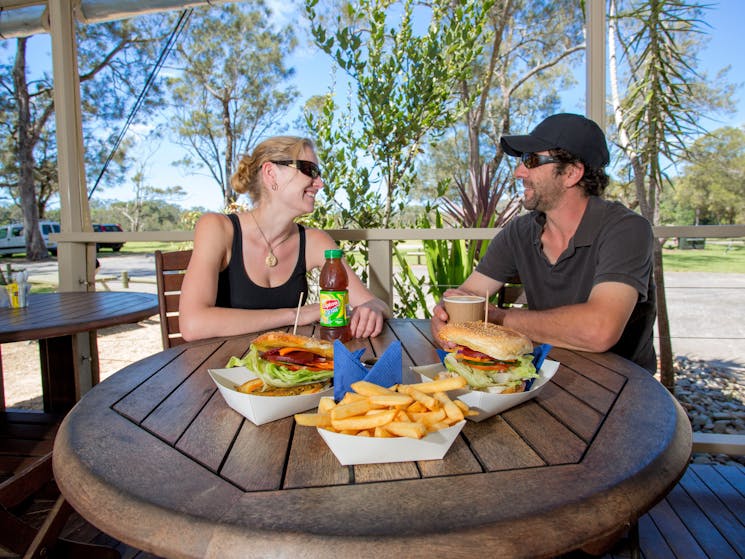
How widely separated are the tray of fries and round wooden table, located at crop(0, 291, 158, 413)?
1.56 meters

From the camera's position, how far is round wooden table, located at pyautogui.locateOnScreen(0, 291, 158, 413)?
1.90 metres

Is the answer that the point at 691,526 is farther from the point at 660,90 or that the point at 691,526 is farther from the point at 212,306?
the point at 660,90

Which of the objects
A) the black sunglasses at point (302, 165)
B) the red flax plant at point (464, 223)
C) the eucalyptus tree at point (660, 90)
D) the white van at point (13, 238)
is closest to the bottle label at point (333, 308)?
the black sunglasses at point (302, 165)

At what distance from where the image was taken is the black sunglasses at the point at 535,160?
6.14 feet

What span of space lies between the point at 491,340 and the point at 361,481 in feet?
1.52

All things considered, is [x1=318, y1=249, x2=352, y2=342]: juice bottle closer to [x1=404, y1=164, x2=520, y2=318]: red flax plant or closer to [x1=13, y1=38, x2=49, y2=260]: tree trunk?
[x1=404, y1=164, x2=520, y2=318]: red flax plant

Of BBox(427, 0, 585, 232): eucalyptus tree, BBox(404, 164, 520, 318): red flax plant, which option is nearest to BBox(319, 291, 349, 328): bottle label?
BBox(404, 164, 520, 318): red flax plant

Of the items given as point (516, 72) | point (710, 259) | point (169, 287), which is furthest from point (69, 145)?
point (516, 72)

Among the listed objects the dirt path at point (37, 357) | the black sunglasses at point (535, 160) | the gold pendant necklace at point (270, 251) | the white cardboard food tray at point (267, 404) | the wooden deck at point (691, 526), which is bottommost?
the dirt path at point (37, 357)

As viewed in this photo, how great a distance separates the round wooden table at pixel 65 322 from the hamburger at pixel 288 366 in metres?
1.27

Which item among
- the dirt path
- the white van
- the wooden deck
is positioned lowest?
the dirt path

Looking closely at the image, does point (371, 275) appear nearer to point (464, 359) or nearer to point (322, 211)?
point (322, 211)

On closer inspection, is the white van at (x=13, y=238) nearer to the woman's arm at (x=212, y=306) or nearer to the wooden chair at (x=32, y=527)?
the woman's arm at (x=212, y=306)

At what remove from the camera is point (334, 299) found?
1429mm
